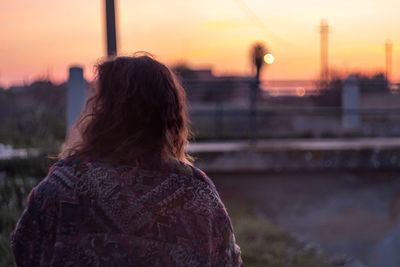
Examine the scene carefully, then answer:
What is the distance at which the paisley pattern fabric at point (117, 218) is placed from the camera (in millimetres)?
2912

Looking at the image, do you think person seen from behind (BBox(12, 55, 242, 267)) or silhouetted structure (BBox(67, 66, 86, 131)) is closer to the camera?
person seen from behind (BBox(12, 55, 242, 267))

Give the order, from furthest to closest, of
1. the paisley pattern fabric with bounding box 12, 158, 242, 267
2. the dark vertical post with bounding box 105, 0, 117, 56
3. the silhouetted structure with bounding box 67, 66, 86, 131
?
the silhouetted structure with bounding box 67, 66, 86, 131
the dark vertical post with bounding box 105, 0, 117, 56
the paisley pattern fabric with bounding box 12, 158, 242, 267

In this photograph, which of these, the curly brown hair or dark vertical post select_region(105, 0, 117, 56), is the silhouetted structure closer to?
dark vertical post select_region(105, 0, 117, 56)

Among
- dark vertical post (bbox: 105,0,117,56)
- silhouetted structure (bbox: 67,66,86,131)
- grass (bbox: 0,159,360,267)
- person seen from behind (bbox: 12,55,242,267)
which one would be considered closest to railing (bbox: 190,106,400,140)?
silhouetted structure (bbox: 67,66,86,131)

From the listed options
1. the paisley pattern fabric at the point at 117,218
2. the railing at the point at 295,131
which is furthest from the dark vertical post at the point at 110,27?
the railing at the point at 295,131

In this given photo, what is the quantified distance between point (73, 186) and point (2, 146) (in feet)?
29.9

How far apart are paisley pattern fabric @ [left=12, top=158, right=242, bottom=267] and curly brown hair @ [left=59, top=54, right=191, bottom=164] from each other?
7cm

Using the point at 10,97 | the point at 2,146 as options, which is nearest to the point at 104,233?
the point at 2,146

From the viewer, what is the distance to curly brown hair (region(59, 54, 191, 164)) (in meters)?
2.98

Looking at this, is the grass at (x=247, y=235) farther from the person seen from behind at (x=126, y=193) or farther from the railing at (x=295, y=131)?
the person seen from behind at (x=126, y=193)

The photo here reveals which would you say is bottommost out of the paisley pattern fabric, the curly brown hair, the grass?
the grass

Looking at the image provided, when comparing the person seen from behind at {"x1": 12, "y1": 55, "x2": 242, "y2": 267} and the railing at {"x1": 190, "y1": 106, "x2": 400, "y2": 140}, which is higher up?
the person seen from behind at {"x1": 12, "y1": 55, "x2": 242, "y2": 267}

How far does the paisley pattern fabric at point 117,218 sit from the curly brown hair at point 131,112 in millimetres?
65

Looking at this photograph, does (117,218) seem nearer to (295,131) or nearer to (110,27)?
(110,27)
